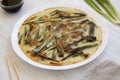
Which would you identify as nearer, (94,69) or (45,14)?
(94,69)

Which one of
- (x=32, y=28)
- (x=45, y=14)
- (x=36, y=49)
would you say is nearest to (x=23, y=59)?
(x=36, y=49)

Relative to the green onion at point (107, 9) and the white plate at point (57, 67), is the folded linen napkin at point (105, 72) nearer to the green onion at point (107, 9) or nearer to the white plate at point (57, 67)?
the white plate at point (57, 67)

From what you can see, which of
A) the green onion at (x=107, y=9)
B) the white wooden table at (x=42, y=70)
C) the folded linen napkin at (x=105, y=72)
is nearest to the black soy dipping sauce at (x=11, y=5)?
the white wooden table at (x=42, y=70)

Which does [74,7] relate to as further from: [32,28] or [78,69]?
[78,69]

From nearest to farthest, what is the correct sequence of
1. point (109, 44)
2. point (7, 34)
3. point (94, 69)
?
point (94, 69) < point (109, 44) < point (7, 34)

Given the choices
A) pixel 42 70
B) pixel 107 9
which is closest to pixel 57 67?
pixel 42 70

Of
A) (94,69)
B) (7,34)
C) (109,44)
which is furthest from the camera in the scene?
(7,34)

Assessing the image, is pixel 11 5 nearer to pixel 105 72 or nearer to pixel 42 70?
pixel 42 70
